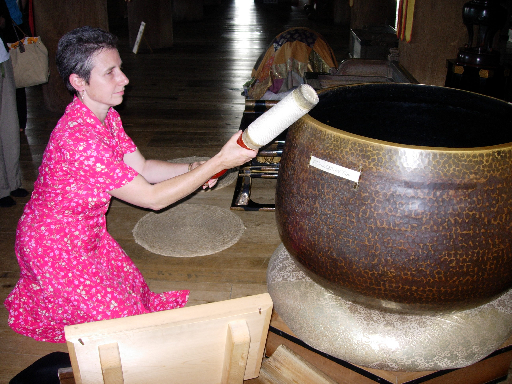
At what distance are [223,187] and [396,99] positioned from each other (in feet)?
5.71

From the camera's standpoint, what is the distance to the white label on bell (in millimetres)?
944

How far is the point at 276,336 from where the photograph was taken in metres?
1.41

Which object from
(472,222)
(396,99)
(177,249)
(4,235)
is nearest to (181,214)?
(177,249)

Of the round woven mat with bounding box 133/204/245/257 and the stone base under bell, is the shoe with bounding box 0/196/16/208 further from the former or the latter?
the stone base under bell

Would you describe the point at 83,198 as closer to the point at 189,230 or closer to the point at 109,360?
the point at 109,360

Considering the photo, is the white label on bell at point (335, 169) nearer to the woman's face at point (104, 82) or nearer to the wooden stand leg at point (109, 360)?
the wooden stand leg at point (109, 360)

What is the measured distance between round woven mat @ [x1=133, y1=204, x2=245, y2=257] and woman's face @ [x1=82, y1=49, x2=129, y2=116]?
0.99 m

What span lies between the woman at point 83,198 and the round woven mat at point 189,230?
604 millimetres

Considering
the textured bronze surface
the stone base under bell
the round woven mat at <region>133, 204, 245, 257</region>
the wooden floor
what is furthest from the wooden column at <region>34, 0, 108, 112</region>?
the stone base under bell

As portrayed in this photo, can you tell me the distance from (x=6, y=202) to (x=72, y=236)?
4.60ft

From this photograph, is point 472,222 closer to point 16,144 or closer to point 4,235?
point 4,235

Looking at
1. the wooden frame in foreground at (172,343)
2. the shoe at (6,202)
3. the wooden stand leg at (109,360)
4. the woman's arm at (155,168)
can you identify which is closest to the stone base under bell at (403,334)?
the wooden frame in foreground at (172,343)

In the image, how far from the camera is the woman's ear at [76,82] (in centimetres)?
146

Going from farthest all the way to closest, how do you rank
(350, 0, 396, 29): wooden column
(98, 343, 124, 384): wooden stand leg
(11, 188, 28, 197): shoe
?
(350, 0, 396, 29): wooden column
(11, 188, 28, 197): shoe
(98, 343, 124, 384): wooden stand leg
